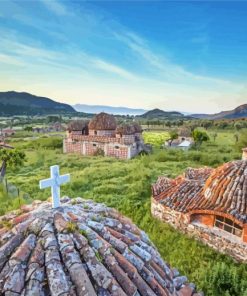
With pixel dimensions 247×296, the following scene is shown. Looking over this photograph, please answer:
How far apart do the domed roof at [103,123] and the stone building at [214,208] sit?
2995 centimetres

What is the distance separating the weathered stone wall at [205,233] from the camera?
35.6 ft

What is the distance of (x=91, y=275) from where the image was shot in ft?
11.3

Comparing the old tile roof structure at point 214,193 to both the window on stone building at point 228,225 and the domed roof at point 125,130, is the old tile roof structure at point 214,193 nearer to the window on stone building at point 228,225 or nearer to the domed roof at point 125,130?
the window on stone building at point 228,225

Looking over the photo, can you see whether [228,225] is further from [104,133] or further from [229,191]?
[104,133]

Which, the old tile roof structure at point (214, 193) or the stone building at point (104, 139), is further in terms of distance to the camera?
the stone building at point (104, 139)

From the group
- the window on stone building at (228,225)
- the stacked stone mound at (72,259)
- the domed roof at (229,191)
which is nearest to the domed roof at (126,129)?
the domed roof at (229,191)

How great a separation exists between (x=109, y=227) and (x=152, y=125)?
97860 mm

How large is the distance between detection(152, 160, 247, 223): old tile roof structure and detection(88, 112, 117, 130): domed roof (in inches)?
1150

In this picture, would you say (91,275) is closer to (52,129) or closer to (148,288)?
(148,288)

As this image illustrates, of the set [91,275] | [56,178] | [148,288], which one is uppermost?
[56,178]

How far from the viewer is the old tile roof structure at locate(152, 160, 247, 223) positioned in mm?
11336

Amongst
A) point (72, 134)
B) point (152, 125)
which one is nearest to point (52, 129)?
point (152, 125)

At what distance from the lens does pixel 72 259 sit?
3.47 m

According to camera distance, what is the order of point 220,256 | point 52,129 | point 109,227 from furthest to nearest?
point 52,129, point 220,256, point 109,227
